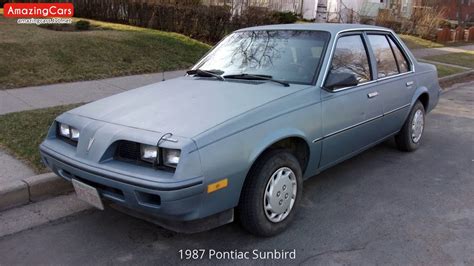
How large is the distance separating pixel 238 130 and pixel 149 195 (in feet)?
2.40

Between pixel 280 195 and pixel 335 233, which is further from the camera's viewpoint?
pixel 335 233

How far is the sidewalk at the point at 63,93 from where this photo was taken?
6566mm

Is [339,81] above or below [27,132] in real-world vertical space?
above

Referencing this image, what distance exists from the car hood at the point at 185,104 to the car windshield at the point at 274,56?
216 mm

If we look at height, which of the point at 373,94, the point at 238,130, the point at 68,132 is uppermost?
the point at 373,94

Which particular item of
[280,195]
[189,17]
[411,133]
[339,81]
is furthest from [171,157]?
[189,17]

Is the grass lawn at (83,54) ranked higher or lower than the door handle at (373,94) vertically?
lower

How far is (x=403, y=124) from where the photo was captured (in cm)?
534

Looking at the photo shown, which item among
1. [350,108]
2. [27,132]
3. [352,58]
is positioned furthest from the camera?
[27,132]

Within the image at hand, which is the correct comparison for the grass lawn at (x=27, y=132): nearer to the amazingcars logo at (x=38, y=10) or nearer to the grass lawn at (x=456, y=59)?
the amazingcars logo at (x=38, y=10)

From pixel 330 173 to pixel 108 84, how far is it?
4848 millimetres

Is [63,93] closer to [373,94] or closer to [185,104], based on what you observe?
[185,104]

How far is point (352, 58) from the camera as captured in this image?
4.46 m

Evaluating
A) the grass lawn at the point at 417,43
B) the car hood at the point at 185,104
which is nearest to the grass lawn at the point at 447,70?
the grass lawn at the point at 417,43
